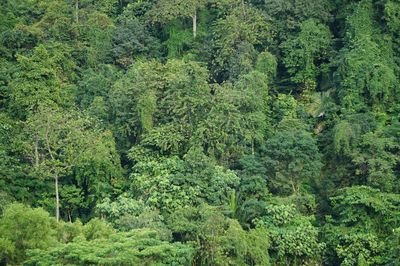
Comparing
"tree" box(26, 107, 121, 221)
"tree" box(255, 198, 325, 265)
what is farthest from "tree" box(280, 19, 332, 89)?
"tree" box(26, 107, 121, 221)

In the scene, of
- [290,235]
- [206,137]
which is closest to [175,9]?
[206,137]

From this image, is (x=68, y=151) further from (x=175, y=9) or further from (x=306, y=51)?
(x=306, y=51)

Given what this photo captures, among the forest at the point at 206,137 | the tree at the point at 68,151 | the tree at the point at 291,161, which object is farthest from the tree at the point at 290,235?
the tree at the point at 68,151

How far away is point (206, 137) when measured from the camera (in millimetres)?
26688

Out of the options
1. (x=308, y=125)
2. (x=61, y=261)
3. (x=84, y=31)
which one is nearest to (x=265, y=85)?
(x=308, y=125)

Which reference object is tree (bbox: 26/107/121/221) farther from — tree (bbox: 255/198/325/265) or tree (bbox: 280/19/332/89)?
tree (bbox: 280/19/332/89)

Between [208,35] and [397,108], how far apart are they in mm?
8650

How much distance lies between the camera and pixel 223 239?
74.4 ft

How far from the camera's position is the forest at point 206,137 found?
22984 millimetres

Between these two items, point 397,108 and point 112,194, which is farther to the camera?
point 397,108

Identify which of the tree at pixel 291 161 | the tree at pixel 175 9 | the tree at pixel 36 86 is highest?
the tree at pixel 175 9

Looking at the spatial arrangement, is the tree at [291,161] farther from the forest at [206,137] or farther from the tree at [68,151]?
the tree at [68,151]

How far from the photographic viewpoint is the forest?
2298cm

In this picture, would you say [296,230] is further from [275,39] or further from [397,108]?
[275,39]
